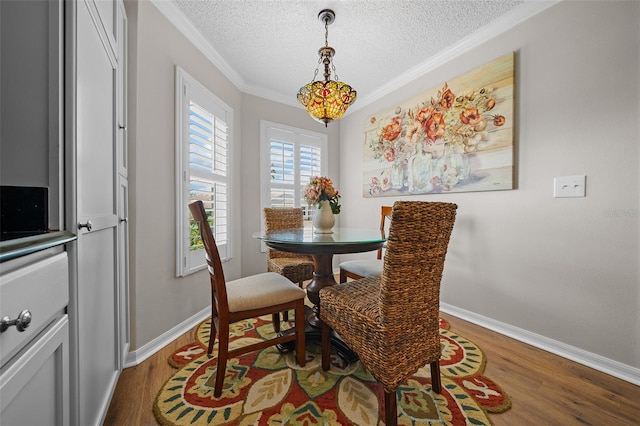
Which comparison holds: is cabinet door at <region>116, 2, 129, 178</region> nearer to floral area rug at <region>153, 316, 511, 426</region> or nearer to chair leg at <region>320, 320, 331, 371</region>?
floral area rug at <region>153, 316, 511, 426</region>

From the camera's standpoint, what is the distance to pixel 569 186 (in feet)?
5.57

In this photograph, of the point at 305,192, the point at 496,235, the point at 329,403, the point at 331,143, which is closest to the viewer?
the point at 329,403

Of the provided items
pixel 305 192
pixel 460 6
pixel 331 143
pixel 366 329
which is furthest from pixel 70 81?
pixel 331 143

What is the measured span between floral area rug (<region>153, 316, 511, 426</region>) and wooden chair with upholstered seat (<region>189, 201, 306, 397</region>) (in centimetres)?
12

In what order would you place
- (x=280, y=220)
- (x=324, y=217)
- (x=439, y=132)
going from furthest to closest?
(x=280, y=220) < (x=439, y=132) < (x=324, y=217)

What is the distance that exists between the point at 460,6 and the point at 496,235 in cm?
186

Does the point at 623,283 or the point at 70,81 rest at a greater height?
the point at 70,81

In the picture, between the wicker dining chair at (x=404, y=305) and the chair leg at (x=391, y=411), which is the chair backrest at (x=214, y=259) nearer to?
the wicker dining chair at (x=404, y=305)

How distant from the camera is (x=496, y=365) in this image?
1604 millimetres

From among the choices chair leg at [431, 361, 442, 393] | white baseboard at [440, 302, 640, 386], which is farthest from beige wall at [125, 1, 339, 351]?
white baseboard at [440, 302, 640, 386]

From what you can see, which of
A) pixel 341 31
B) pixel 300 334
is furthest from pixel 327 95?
pixel 300 334

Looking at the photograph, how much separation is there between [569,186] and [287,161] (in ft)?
9.24

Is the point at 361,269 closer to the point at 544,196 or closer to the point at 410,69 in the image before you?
the point at 544,196

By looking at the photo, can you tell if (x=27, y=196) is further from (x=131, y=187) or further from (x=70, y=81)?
(x=131, y=187)
